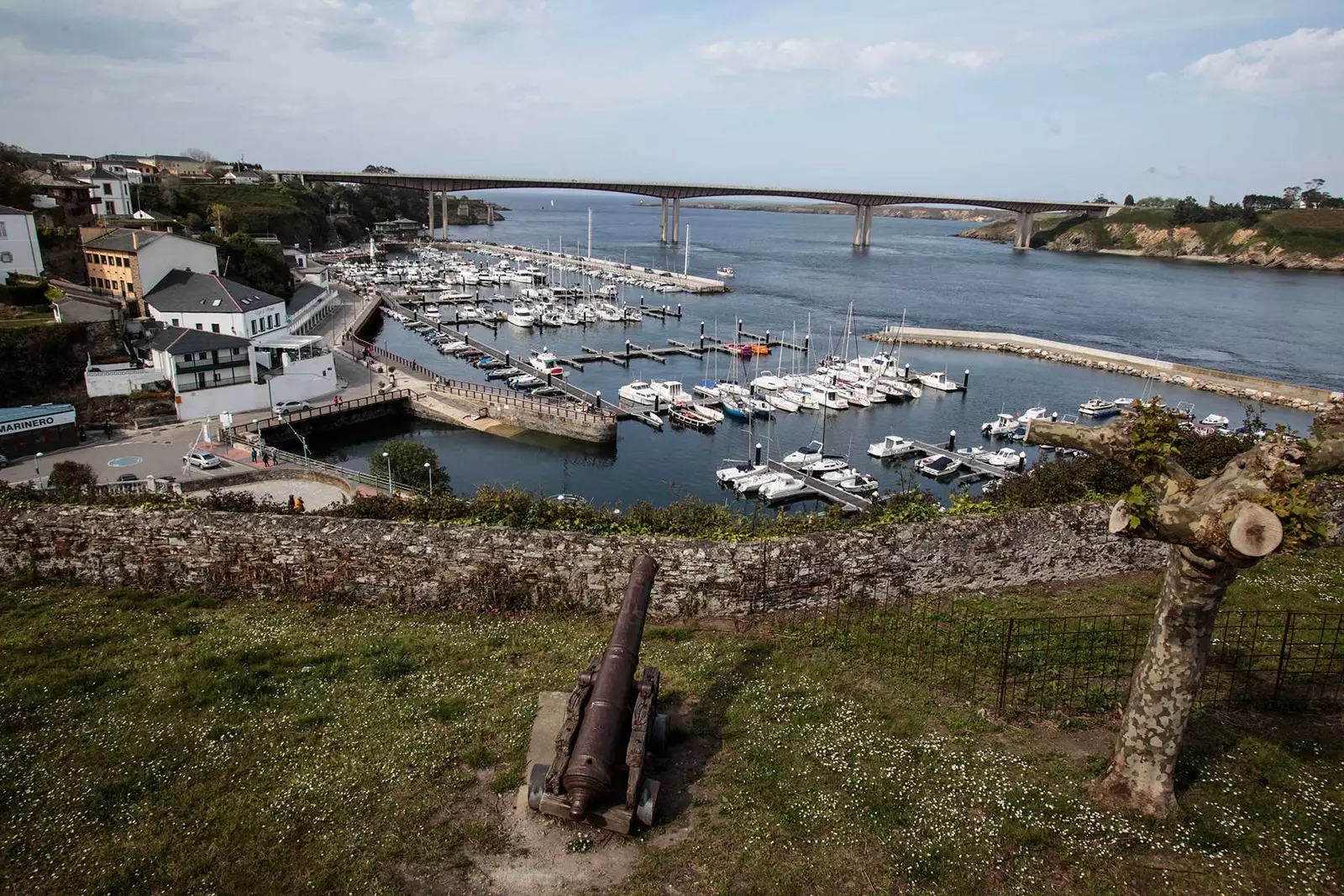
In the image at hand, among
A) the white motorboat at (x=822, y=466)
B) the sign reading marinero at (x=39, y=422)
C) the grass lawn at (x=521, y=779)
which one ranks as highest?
the grass lawn at (x=521, y=779)

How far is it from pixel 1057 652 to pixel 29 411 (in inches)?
1146

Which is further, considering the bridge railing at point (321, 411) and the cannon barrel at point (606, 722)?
the bridge railing at point (321, 411)

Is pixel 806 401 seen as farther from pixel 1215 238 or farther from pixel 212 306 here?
pixel 1215 238

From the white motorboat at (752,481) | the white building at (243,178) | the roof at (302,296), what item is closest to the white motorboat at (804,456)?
the white motorboat at (752,481)

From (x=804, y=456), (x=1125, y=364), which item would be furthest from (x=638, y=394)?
(x=1125, y=364)

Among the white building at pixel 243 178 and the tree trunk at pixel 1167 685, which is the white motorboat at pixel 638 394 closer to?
the tree trunk at pixel 1167 685

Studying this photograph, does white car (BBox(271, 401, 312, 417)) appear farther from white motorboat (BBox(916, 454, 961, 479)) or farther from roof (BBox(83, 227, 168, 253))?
white motorboat (BBox(916, 454, 961, 479))

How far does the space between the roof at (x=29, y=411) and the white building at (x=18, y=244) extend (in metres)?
16.9

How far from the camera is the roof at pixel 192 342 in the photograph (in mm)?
29141

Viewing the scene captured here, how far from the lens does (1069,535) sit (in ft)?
34.5

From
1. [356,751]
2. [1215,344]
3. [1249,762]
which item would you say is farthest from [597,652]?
[1215,344]

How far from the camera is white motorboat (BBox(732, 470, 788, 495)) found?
93.5ft

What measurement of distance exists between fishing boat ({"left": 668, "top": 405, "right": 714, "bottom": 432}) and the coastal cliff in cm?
11102

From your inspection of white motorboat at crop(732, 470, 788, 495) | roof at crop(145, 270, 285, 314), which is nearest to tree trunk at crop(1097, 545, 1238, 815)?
white motorboat at crop(732, 470, 788, 495)
